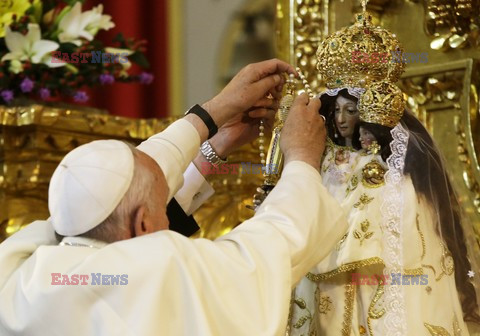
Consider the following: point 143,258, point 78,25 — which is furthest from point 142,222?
point 78,25

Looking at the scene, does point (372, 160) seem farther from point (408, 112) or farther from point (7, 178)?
point (7, 178)

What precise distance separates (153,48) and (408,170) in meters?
2.21

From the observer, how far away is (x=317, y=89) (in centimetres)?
275

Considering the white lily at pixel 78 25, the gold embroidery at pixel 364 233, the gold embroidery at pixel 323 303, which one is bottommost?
the gold embroidery at pixel 323 303

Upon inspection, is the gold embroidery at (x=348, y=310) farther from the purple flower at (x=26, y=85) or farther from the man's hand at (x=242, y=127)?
the purple flower at (x=26, y=85)

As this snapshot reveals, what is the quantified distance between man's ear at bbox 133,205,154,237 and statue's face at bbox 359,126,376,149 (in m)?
0.51

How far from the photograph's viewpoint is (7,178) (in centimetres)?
281

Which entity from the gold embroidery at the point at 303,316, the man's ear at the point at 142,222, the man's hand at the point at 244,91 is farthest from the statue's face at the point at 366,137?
the man's ear at the point at 142,222

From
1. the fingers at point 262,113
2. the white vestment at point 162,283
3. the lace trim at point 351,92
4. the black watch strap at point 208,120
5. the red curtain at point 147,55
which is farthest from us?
the red curtain at point 147,55

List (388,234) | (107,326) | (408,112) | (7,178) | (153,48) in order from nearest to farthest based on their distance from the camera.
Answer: (107,326) → (388,234) → (408,112) → (7,178) → (153,48)

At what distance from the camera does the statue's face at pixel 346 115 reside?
2008mm

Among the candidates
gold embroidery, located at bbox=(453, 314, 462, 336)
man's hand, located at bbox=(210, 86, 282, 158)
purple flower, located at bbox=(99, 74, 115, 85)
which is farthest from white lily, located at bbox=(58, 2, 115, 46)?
gold embroidery, located at bbox=(453, 314, 462, 336)

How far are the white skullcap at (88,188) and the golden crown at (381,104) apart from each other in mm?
493

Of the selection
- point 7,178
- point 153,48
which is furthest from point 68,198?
point 153,48
